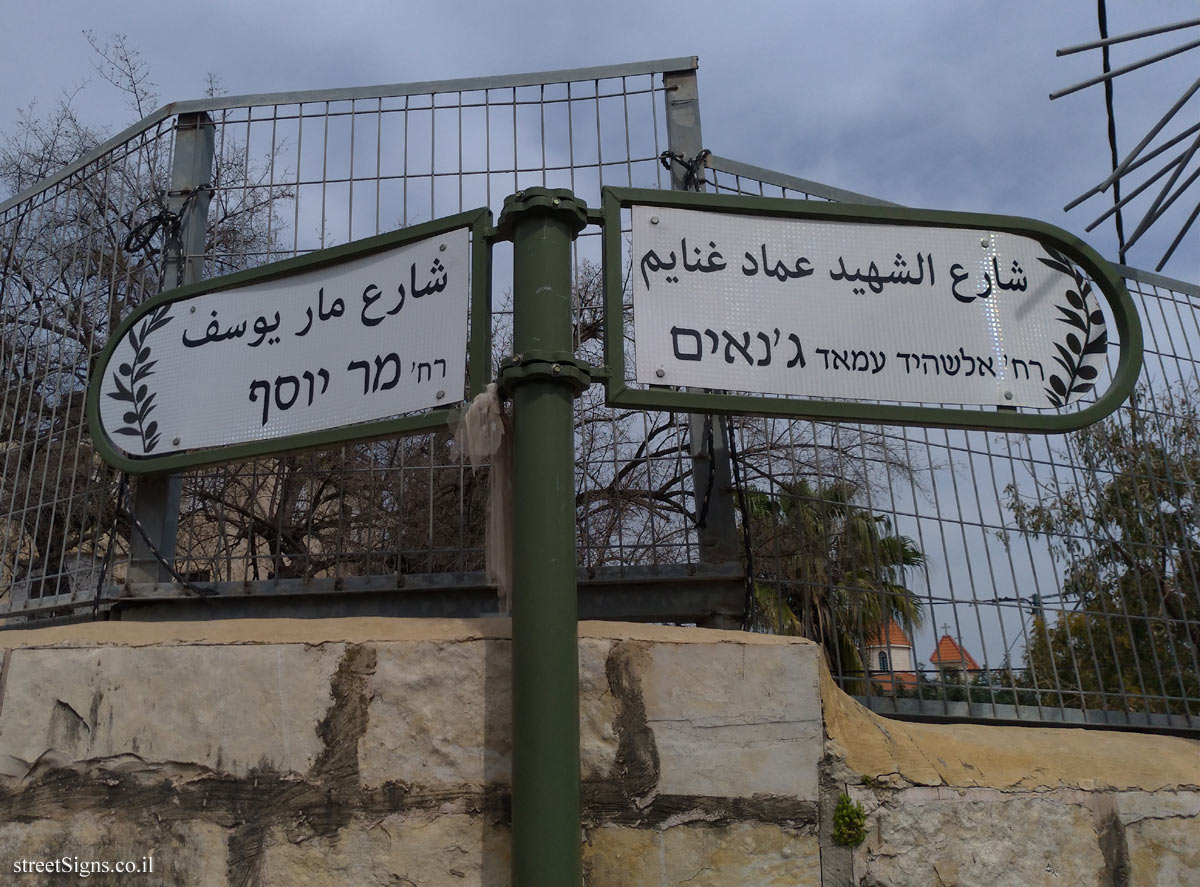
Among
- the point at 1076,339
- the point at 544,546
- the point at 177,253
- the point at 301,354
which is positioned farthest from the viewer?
the point at 177,253

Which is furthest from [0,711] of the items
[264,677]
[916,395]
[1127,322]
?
[1127,322]

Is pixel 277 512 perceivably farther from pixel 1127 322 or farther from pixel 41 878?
pixel 1127 322

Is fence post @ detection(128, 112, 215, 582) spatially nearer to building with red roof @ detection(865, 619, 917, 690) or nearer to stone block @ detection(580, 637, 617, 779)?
stone block @ detection(580, 637, 617, 779)

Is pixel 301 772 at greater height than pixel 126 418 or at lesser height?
lesser

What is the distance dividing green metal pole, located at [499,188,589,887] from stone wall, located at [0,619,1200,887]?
241 millimetres

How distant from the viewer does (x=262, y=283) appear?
285cm

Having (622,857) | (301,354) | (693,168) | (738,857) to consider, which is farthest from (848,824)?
(693,168)

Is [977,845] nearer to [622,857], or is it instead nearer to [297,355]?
[622,857]

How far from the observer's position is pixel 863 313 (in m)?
2.63

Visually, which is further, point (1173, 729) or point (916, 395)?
point (1173, 729)

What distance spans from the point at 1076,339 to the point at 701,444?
1.09m

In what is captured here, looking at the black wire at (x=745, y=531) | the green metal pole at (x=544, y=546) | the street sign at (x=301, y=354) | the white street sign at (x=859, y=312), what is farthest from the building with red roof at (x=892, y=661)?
the street sign at (x=301, y=354)

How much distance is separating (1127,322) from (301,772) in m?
2.51

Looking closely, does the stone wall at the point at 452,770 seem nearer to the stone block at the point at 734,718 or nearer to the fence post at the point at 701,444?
the stone block at the point at 734,718
